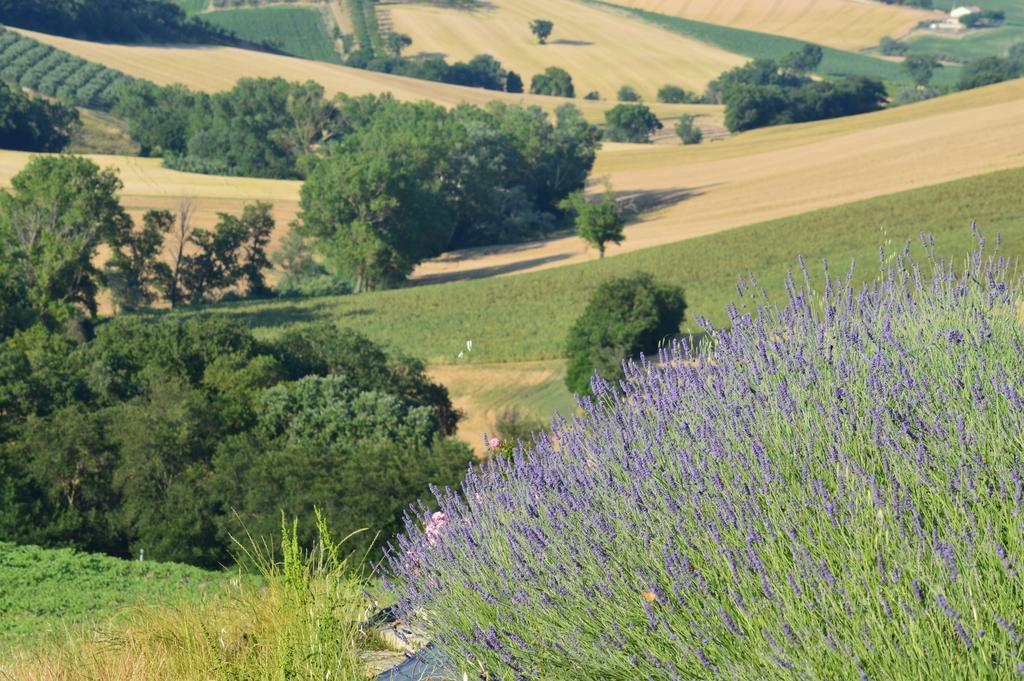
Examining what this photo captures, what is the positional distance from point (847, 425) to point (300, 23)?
172218 millimetres

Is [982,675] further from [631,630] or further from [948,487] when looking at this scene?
[631,630]

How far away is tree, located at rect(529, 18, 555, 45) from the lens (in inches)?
6319

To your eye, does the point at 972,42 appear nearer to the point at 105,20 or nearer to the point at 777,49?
the point at 777,49

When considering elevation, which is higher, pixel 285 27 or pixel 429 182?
pixel 285 27

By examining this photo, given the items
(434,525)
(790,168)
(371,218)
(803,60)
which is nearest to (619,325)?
(371,218)

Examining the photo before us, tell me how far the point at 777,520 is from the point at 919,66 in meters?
160

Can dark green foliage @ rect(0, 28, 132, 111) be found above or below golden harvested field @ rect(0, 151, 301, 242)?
above

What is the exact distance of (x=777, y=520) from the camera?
407 centimetres

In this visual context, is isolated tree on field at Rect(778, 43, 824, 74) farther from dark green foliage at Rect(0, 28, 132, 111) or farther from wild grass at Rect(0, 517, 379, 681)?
wild grass at Rect(0, 517, 379, 681)

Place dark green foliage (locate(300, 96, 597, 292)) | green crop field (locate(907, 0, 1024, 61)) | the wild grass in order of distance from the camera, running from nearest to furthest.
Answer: the wild grass < dark green foliage (locate(300, 96, 597, 292)) < green crop field (locate(907, 0, 1024, 61))

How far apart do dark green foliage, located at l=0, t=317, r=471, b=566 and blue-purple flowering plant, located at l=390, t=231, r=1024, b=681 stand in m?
12.8

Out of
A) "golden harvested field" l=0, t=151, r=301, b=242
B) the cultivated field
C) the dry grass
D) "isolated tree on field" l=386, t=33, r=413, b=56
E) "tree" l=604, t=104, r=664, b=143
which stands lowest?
the dry grass

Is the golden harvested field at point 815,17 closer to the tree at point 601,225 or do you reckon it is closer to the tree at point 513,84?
the tree at point 513,84

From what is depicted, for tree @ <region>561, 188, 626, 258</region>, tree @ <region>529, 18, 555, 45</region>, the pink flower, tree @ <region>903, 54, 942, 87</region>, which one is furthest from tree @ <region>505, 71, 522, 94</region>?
the pink flower
